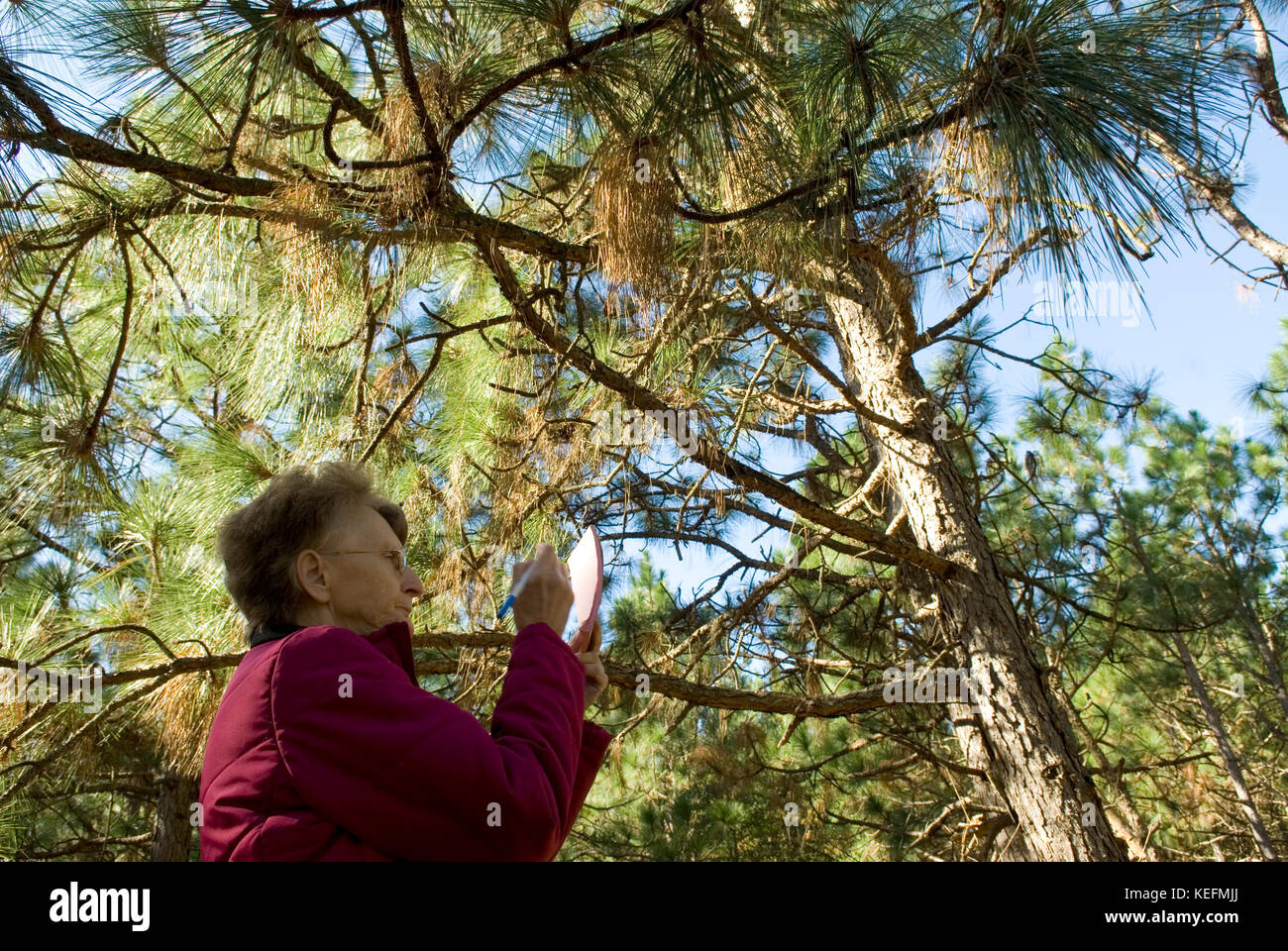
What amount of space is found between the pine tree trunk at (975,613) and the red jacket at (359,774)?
2.14m

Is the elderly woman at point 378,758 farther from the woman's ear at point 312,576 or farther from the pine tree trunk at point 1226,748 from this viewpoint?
the pine tree trunk at point 1226,748

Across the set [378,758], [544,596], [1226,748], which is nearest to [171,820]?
[544,596]

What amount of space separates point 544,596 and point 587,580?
161 mm

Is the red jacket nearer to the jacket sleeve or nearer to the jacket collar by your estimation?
the jacket sleeve

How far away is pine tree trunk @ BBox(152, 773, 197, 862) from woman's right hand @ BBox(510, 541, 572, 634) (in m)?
4.75

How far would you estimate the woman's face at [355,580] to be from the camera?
128cm

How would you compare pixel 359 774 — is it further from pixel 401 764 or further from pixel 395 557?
pixel 395 557

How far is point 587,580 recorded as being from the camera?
4.61 ft

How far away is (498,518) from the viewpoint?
3.40m

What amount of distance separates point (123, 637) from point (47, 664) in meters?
0.30

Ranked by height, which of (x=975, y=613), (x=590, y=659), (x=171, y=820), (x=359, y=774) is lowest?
(x=359, y=774)

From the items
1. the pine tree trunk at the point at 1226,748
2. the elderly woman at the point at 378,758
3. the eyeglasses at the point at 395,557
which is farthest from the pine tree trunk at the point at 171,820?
the pine tree trunk at the point at 1226,748

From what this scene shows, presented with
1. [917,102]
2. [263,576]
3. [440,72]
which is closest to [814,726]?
[917,102]
